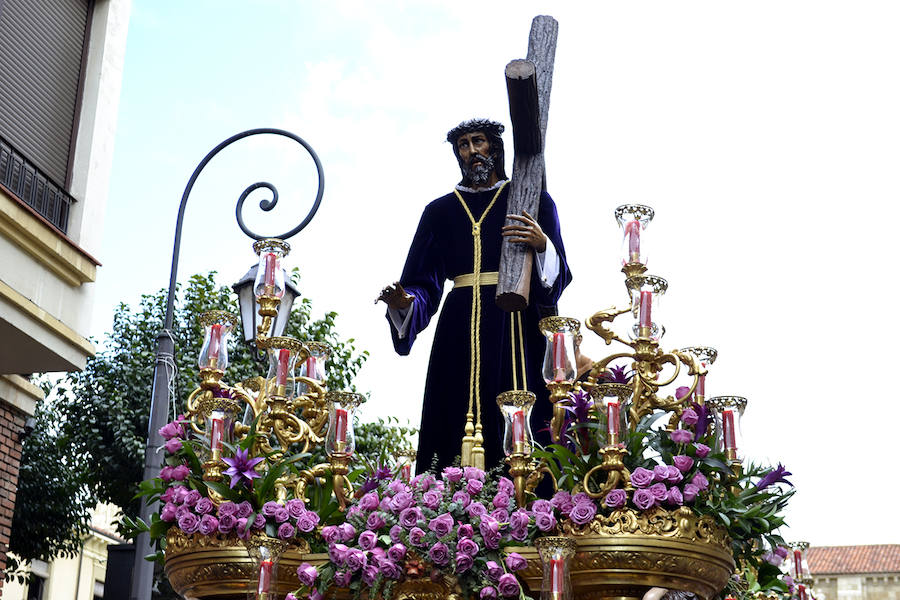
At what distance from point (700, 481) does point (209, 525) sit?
2150mm

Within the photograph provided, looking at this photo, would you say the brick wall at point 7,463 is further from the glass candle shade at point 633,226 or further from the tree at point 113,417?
the glass candle shade at point 633,226

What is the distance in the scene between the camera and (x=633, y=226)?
5.56m

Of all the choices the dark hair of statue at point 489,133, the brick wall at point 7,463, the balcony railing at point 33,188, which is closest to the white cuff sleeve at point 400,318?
the dark hair of statue at point 489,133

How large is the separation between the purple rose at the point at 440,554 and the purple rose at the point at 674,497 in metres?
0.93

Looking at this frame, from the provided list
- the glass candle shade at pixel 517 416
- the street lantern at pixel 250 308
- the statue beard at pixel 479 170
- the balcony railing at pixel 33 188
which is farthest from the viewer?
the balcony railing at pixel 33 188

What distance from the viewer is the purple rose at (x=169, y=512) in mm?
5531

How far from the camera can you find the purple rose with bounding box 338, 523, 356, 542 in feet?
17.3

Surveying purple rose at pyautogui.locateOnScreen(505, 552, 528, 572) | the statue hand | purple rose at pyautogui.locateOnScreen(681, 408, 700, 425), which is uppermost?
the statue hand

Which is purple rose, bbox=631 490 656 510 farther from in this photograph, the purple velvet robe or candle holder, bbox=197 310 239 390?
candle holder, bbox=197 310 239 390

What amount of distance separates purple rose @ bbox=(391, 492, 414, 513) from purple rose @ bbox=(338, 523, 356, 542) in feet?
0.69

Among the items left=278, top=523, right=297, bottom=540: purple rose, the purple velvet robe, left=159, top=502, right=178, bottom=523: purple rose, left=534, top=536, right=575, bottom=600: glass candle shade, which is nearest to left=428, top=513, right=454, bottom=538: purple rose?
left=534, top=536, right=575, bottom=600: glass candle shade

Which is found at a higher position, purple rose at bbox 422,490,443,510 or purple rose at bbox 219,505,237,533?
purple rose at bbox 422,490,443,510

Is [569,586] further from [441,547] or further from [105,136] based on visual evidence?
[105,136]

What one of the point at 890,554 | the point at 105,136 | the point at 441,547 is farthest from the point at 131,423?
the point at 890,554
